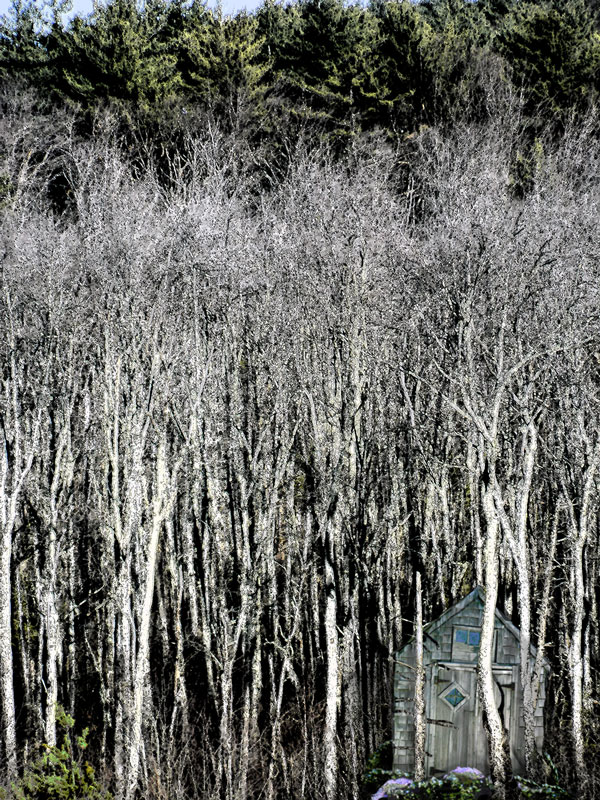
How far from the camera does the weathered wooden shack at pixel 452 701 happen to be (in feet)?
29.9

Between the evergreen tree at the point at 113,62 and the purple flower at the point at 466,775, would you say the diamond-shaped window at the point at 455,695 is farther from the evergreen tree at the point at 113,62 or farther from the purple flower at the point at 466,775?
the evergreen tree at the point at 113,62

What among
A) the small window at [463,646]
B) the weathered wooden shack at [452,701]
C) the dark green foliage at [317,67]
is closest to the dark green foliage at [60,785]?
the weathered wooden shack at [452,701]

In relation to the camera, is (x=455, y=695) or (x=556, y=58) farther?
(x=556, y=58)

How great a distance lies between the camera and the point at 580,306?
15.4m

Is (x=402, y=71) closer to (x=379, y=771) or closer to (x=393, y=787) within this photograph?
(x=379, y=771)

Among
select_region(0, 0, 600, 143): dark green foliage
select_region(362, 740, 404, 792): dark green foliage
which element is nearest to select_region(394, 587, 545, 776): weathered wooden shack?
select_region(362, 740, 404, 792): dark green foliage

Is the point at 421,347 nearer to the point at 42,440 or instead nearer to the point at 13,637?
the point at 42,440

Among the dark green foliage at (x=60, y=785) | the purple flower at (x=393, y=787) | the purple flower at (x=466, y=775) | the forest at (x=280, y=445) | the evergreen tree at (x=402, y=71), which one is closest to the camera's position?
the purple flower at (x=466, y=775)

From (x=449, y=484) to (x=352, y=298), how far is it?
421cm

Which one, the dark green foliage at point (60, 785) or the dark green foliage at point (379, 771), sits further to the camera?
the dark green foliage at point (379, 771)

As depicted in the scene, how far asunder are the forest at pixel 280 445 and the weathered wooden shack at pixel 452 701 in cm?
22

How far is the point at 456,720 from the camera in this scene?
30.0 feet

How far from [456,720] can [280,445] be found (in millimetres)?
7177

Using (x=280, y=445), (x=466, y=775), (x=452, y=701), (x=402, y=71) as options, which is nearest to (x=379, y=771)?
(x=466, y=775)
